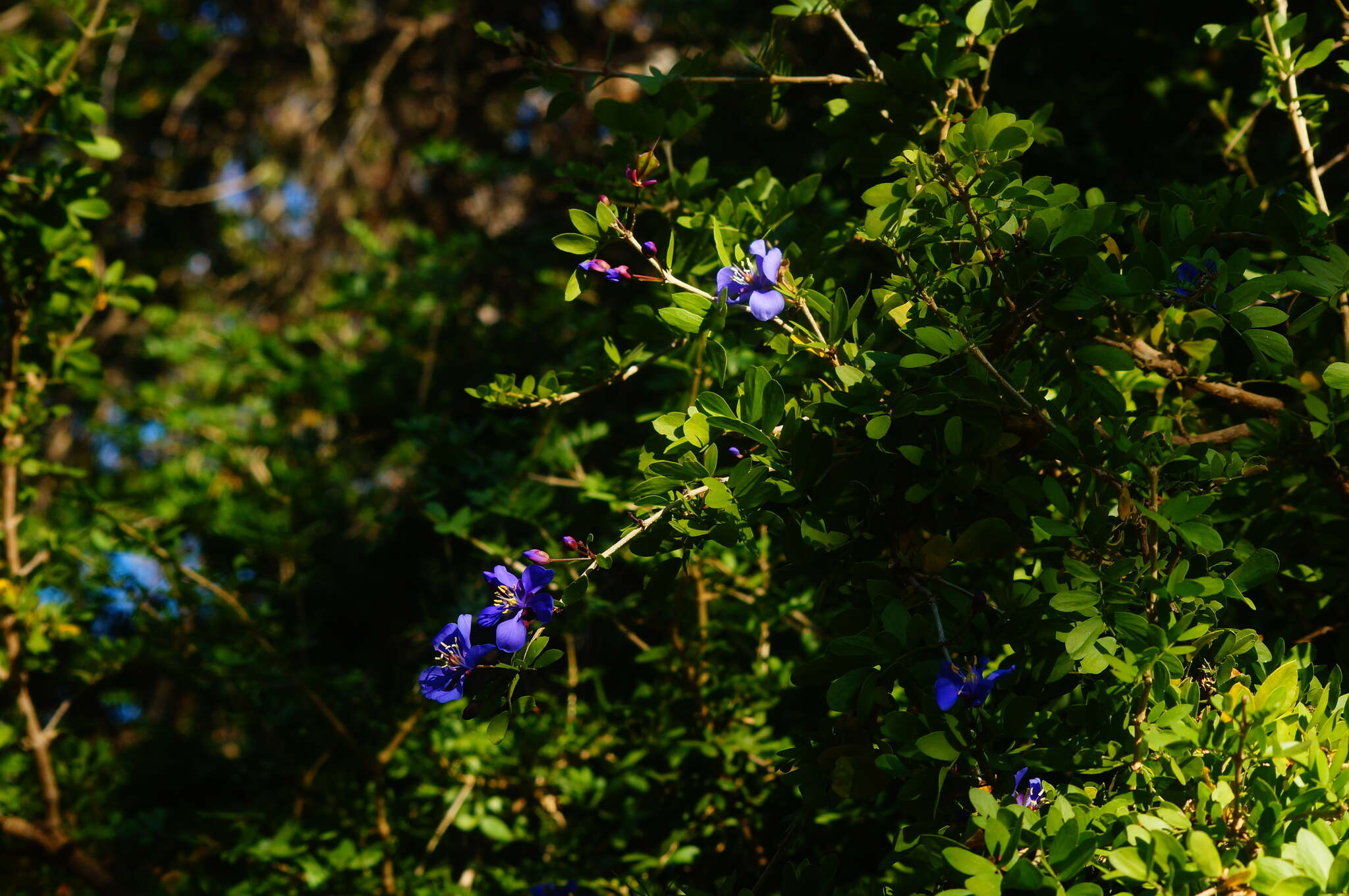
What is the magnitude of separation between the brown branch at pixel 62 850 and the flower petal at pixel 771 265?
1785 millimetres

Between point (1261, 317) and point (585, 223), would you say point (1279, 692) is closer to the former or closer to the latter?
point (1261, 317)

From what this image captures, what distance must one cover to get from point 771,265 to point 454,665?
51cm

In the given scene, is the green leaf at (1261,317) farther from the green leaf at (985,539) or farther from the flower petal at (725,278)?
the flower petal at (725,278)

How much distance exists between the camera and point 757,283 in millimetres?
941

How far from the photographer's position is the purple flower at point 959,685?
2.67 feet

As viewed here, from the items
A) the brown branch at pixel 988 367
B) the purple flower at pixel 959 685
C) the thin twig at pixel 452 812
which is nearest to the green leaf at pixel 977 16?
the brown branch at pixel 988 367

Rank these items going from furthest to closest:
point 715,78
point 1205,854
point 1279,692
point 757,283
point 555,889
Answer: point 555,889 < point 715,78 < point 757,283 < point 1279,692 < point 1205,854

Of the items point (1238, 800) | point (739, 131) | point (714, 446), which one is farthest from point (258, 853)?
point (739, 131)

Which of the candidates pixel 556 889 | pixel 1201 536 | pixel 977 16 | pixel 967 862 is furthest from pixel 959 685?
pixel 556 889

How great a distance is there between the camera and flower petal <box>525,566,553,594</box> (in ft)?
2.90

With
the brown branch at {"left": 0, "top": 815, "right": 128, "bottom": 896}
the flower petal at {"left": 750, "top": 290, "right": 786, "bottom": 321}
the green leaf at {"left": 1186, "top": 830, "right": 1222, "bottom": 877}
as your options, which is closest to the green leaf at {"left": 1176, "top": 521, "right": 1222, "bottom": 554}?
the green leaf at {"left": 1186, "top": 830, "right": 1222, "bottom": 877}

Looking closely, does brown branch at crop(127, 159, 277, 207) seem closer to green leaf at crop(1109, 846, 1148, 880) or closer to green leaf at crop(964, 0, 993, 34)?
green leaf at crop(964, 0, 993, 34)

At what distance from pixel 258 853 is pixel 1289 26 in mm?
2022

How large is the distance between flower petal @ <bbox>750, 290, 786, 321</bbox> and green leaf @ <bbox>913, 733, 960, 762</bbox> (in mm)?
424
